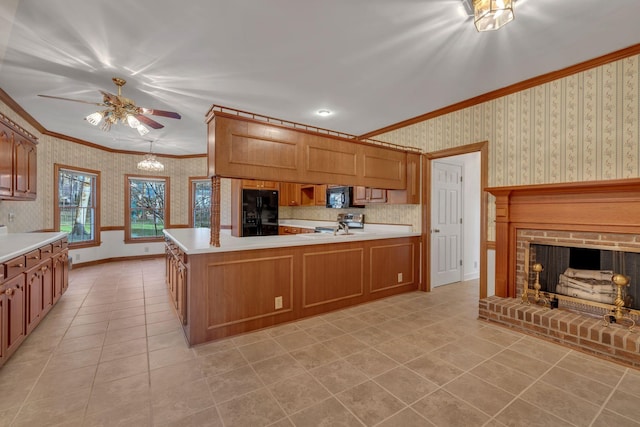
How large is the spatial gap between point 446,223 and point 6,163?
579cm

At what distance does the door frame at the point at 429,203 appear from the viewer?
360 cm

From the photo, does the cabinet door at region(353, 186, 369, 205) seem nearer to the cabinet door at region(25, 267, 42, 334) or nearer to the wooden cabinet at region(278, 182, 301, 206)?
the wooden cabinet at region(278, 182, 301, 206)

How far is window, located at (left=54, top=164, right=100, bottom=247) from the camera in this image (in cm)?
564

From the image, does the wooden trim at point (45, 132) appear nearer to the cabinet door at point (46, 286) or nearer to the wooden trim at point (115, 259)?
the cabinet door at point (46, 286)

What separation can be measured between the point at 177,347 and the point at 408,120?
4302 mm

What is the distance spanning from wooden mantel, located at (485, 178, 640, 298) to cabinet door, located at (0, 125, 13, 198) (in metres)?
5.34

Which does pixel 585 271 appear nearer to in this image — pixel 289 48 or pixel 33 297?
pixel 289 48

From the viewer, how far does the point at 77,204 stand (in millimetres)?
6055

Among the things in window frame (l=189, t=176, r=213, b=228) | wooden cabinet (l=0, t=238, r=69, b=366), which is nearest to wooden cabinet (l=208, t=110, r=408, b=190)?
wooden cabinet (l=0, t=238, r=69, b=366)

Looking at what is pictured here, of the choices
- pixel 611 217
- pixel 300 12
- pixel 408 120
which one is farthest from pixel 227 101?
pixel 611 217

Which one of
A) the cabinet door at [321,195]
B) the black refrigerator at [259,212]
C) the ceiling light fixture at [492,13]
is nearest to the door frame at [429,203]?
the ceiling light fixture at [492,13]

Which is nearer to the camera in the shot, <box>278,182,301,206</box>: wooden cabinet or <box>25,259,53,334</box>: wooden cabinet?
<box>25,259,53,334</box>: wooden cabinet

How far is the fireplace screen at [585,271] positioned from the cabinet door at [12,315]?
4902 mm

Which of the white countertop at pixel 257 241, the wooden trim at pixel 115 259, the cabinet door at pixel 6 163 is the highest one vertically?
the cabinet door at pixel 6 163
